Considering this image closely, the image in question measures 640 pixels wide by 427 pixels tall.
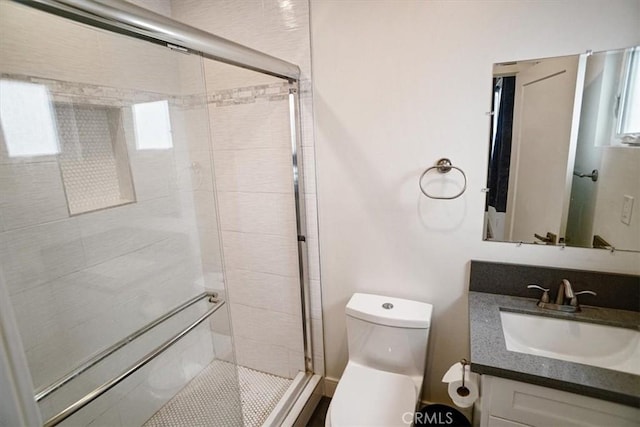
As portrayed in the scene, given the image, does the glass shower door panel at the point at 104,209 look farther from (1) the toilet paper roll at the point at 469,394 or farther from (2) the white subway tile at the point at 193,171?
(1) the toilet paper roll at the point at 469,394

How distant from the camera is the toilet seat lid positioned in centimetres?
132

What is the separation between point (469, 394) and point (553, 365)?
0.32 metres

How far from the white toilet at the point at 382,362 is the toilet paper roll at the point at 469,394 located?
25 cm

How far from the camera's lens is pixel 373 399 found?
4.68 ft

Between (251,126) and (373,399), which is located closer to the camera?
(373,399)

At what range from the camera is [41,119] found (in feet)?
3.89

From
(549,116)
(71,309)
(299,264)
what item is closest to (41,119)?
(71,309)

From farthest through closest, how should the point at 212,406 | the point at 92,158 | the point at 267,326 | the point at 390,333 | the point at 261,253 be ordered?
the point at 267,326 < the point at 261,253 < the point at 212,406 < the point at 390,333 < the point at 92,158

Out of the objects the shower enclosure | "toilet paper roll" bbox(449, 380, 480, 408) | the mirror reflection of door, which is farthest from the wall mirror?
the shower enclosure

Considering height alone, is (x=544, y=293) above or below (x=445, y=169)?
below

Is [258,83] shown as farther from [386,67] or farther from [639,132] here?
[639,132]

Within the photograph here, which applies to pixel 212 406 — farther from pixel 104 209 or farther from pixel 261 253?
pixel 104 209

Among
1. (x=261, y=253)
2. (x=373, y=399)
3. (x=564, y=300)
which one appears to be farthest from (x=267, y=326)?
(x=564, y=300)

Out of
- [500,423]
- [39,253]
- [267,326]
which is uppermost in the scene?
[39,253]
